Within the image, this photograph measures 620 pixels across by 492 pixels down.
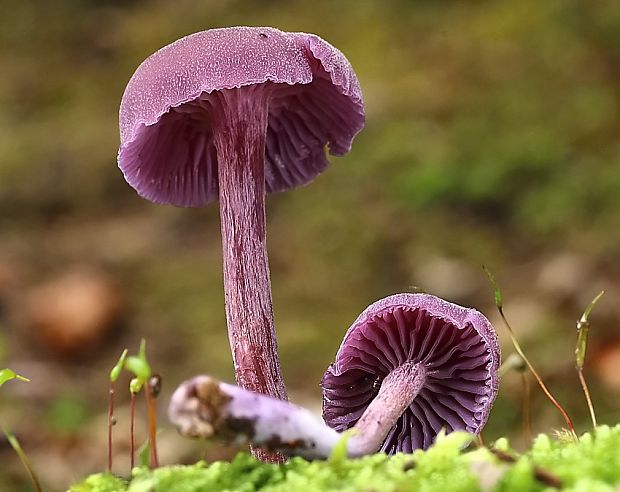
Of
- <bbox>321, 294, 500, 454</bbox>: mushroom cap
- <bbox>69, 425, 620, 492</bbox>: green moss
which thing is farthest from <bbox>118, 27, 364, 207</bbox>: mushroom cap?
<bbox>69, 425, 620, 492</bbox>: green moss

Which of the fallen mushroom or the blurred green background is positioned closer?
the fallen mushroom

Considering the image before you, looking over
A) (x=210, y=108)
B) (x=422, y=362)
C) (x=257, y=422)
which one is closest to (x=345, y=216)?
(x=210, y=108)

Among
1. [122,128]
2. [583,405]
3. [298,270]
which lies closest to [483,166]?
[298,270]

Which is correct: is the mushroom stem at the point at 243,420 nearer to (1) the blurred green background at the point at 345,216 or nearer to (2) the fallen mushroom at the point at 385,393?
(2) the fallen mushroom at the point at 385,393

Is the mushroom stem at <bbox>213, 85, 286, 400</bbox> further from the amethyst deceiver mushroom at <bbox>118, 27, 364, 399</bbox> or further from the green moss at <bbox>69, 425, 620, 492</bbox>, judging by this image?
the green moss at <bbox>69, 425, 620, 492</bbox>

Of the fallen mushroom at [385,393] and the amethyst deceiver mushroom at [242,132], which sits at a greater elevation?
the amethyst deceiver mushroom at [242,132]

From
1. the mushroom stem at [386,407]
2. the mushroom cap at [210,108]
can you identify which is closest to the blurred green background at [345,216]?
the mushroom cap at [210,108]
